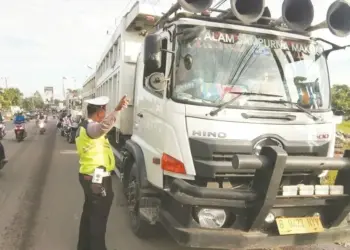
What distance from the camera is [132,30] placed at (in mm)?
6121

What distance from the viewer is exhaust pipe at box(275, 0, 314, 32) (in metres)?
4.03

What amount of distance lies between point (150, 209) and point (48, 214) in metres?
2.31

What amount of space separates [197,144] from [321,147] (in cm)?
133

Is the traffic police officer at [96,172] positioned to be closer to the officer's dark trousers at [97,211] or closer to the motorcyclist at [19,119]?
the officer's dark trousers at [97,211]

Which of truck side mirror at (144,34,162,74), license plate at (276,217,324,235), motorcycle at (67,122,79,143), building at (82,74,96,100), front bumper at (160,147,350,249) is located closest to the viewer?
front bumper at (160,147,350,249)

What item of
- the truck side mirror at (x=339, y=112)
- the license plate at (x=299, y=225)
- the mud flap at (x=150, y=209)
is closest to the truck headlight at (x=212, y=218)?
the license plate at (x=299, y=225)

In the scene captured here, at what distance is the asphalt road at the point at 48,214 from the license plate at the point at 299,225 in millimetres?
1107

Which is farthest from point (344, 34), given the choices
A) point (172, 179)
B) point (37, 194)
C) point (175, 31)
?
point (37, 194)

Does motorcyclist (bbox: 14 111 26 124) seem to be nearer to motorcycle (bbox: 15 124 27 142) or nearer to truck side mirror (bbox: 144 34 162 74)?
motorcycle (bbox: 15 124 27 142)

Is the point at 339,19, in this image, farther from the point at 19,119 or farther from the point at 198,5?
the point at 19,119

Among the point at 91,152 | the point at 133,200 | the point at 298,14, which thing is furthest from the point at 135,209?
the point at 298,14

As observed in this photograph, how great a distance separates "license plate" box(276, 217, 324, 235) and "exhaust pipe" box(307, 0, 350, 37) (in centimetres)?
198

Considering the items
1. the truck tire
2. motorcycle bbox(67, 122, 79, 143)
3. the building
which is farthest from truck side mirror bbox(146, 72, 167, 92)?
motorcycle bbox(67, 122, 79, 143)

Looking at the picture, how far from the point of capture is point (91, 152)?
12.8 feet
